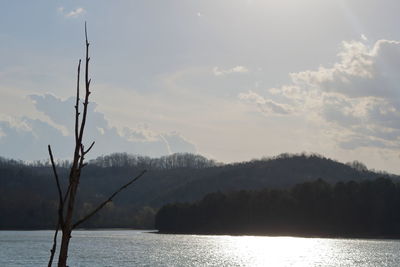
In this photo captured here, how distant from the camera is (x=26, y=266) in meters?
91.8

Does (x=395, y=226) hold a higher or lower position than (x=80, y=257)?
higher

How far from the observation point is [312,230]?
199 m

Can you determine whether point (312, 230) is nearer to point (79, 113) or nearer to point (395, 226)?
point (395, 226)

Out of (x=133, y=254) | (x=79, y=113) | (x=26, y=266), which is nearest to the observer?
(x=79, y=113)

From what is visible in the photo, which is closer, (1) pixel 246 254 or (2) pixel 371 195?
(1) pixel 246 254

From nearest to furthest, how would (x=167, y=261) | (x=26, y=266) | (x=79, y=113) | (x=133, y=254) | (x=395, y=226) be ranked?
(x=79, y=113), (x=26, y=266), (x=167, y=261), (x=133, y=254), (x=395, y=226)

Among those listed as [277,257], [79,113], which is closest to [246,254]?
[277,257]

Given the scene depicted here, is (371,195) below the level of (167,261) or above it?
above

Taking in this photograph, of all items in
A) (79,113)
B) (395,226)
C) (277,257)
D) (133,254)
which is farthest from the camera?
(395,226)

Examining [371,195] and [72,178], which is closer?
[72,178]

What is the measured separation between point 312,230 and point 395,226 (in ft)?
85.4

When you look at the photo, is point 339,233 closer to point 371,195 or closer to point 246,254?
point 371,195

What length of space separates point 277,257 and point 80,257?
42897mm

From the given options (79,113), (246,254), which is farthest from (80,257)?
(79,113)
